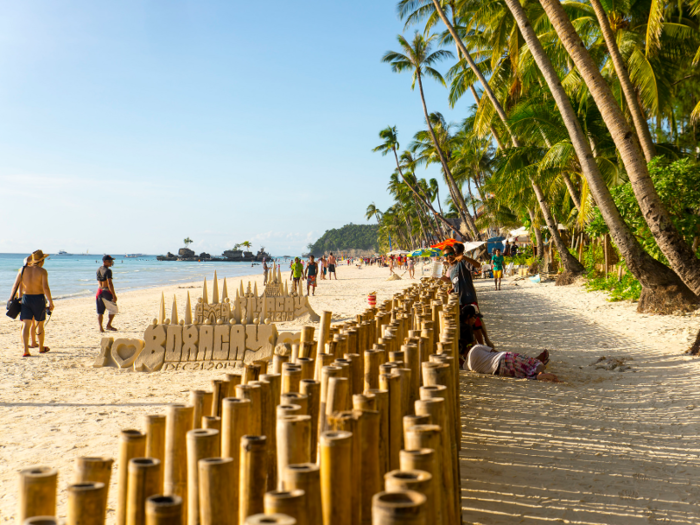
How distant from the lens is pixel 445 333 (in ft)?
12.1

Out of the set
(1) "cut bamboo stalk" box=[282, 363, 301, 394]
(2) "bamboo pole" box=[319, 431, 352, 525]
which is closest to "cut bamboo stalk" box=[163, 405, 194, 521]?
(1) "cut bamboo stalk" box=[282, 363, 301, 394]

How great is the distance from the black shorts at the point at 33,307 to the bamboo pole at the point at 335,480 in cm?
764

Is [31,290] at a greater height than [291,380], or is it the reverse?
[31,290]

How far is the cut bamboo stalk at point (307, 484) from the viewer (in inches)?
54.2

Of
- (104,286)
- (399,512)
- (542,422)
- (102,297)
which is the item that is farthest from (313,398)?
(102,297)

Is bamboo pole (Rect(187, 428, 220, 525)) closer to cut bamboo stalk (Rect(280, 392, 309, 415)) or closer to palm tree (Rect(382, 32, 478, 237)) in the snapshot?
cut bamboo stalk (Rect(280, 392, 309, 415))

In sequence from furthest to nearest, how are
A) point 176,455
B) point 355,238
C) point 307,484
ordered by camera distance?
point 355,238
point 176,455
point 307,484

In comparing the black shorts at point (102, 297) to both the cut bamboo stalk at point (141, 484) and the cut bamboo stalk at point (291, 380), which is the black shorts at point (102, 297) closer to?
the cut bamboo stalk at point (291, 380)

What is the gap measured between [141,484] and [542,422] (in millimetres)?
3239

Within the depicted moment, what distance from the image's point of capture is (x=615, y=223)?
9305 mm

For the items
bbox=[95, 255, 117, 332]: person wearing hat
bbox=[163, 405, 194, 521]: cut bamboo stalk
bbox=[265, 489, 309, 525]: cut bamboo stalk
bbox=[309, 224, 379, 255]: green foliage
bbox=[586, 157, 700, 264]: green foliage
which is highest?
bbox=[309, 224, 379, 255]: green foliage

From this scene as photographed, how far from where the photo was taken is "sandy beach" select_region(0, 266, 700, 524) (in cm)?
274

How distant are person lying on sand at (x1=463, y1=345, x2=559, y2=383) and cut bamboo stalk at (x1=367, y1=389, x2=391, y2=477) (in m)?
3.65

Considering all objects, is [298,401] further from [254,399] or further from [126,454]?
[126,454]
